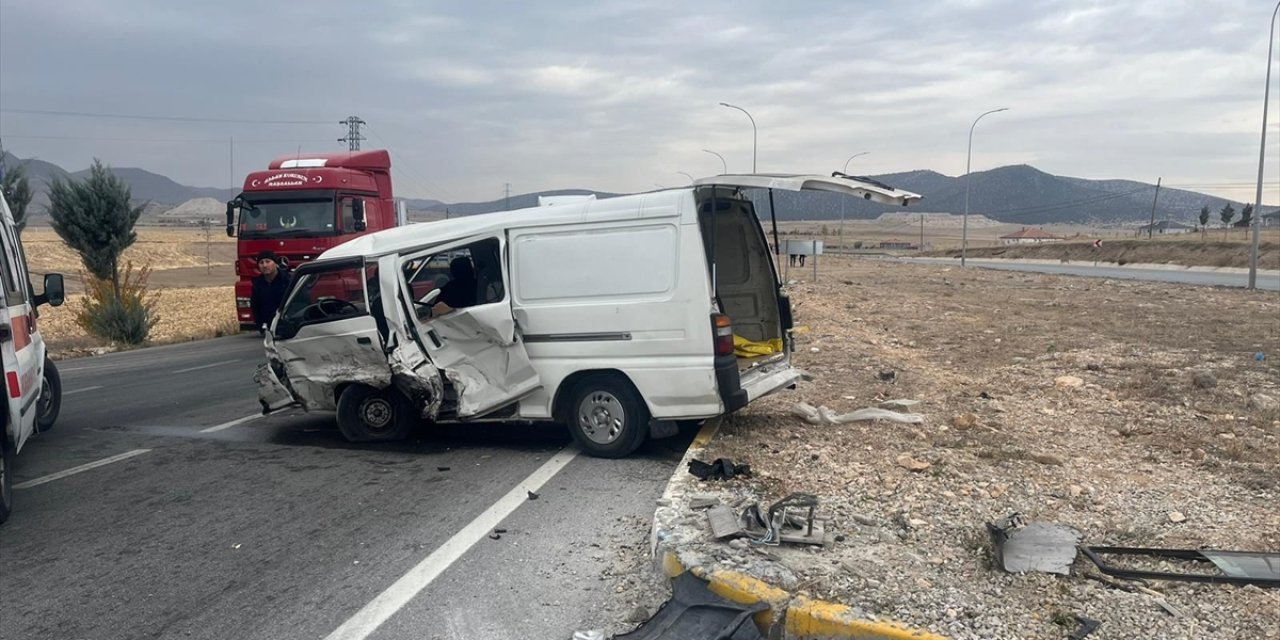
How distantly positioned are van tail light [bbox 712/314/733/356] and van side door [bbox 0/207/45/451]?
4.87 m

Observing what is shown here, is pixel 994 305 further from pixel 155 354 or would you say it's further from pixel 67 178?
pixel 67 178

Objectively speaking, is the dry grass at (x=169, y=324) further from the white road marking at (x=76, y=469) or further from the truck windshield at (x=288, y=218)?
the white road marking at (x=76, y=469)

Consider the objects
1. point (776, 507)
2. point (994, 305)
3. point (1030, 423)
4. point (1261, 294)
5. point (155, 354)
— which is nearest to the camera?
point (776, 507)

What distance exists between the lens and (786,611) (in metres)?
4.07

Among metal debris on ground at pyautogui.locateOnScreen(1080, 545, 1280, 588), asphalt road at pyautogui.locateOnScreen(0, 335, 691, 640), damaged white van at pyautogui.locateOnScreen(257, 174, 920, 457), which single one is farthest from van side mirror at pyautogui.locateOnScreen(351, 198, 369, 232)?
metal debris on ground at pyautogui.locateOnScreen(1080, 545, 1280, 588)

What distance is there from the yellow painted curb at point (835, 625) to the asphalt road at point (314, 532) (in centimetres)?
90

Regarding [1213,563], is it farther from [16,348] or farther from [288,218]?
[288,218]

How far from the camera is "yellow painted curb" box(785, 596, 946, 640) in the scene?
12.5ft

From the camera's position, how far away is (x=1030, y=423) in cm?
793

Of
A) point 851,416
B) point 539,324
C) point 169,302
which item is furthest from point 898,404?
point 169,302

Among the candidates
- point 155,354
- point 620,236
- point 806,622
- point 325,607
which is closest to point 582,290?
point 620,236

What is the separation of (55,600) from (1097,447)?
7087mm

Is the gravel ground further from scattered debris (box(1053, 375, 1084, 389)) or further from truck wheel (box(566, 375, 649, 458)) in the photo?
truck wheel (box(566, 375, 649, 458))

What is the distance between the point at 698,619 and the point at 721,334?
314cm
